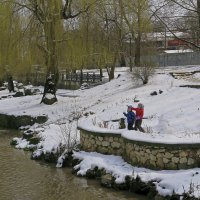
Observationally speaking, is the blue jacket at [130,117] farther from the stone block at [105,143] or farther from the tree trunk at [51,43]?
the tree trunk at [51,43]

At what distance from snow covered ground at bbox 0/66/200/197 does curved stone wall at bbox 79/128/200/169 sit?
Answer: 0.68 feet

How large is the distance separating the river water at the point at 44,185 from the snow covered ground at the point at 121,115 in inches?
26.6

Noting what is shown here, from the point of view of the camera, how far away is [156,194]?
39.6 feet

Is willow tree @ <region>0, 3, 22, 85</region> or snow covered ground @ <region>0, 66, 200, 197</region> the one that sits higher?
willow tree @ <region>0, 3, 22, 85</region>

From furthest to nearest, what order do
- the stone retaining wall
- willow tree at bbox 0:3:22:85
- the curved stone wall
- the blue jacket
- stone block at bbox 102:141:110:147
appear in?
willow tree at bbox 0:3:22:85 → stone block at bbox 102:141:110:147 → the blue jacket → the stone retaining wall → the curved stone wall

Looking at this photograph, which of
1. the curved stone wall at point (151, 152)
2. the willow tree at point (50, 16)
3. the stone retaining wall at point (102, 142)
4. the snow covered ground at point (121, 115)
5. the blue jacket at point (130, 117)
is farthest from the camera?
the willow tree at point (50, 16)

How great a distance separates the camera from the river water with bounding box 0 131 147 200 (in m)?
13.0

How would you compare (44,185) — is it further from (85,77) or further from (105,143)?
(85,77)

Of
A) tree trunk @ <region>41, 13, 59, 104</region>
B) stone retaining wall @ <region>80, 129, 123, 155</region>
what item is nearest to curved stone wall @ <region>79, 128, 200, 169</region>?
stone retaining wall @ <region>80, 129, 123, 155</region>

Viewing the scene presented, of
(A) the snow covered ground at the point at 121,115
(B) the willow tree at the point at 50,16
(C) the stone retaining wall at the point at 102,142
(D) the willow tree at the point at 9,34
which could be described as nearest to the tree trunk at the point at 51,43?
(B) the willow tree at the point at 50,16

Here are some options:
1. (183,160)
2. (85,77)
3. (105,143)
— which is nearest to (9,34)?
(105,143)

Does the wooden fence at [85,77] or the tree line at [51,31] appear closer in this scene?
the tree line at [51,31]

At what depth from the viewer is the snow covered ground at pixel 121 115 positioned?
13086 millimetres

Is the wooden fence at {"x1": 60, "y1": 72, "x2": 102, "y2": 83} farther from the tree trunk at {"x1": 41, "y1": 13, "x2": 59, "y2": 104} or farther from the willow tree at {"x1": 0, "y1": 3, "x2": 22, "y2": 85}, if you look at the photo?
the tree trunk at {"x1": 41, "y1": 13, "x2": 59, "y2": 104}
